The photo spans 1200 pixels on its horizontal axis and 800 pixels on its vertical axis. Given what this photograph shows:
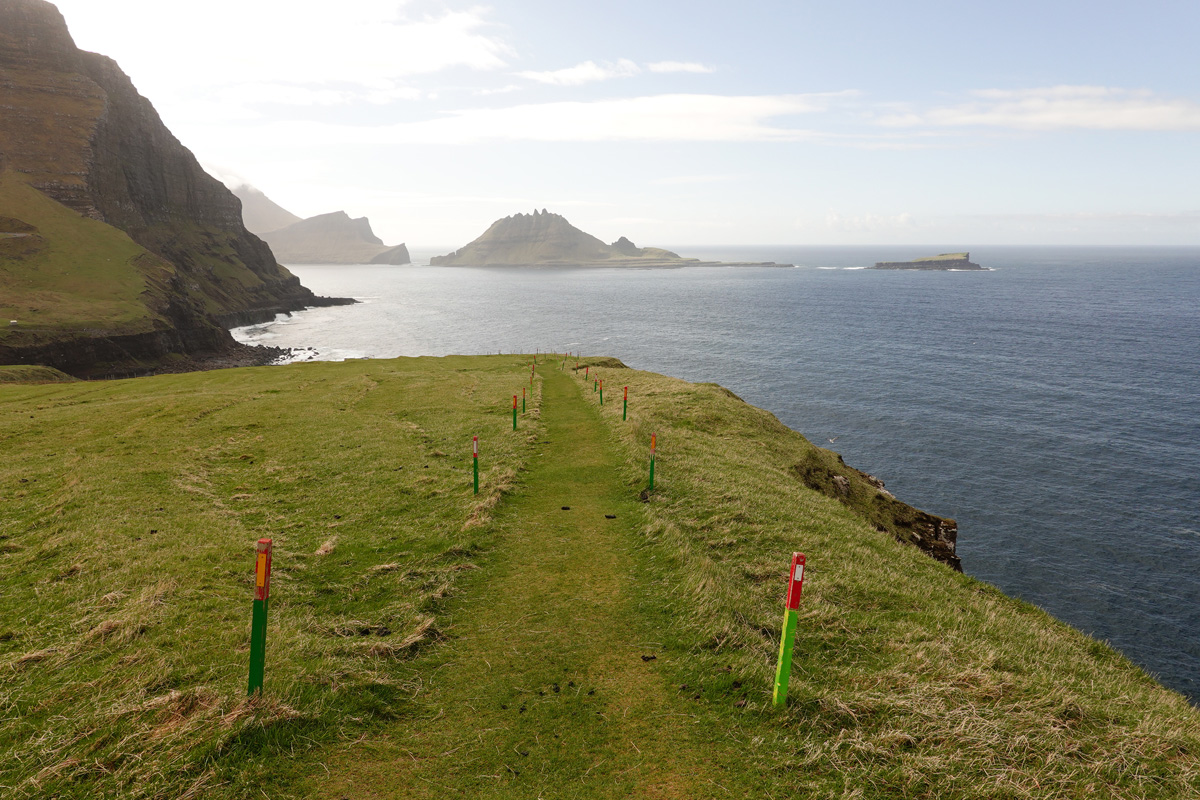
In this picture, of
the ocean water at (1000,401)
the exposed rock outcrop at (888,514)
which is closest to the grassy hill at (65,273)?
the ocean water at (1000,401)

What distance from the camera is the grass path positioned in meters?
7.40

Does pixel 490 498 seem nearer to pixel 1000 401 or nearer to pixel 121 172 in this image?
pixel 1000 401

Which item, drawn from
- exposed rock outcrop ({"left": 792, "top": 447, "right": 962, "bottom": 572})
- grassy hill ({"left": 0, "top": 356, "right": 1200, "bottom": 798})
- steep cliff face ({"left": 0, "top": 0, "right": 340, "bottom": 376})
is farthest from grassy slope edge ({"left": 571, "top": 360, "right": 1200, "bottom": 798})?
steep cliff face ({"left": 0, "top": 0, "right": 340, "bottom": 376})

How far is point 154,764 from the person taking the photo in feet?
22.1

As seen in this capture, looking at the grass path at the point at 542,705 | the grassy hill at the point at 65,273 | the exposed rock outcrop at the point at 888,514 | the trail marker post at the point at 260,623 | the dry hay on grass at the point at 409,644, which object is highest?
the grassy hill at the point at 65,273

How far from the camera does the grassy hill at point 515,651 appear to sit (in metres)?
7.43

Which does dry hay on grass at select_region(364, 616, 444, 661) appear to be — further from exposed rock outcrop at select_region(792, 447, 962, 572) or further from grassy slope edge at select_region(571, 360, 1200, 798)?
exposed rock outcrop at select_region(792, 447, 962, 572)

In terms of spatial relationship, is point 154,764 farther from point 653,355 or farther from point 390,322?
point 390,322

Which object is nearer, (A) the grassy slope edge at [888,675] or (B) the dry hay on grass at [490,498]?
(A) the grassy slope edge at [888,675]

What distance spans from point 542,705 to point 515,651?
1.63 metres

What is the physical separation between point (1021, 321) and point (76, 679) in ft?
540

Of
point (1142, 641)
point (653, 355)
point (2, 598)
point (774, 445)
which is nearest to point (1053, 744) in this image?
point (2, 598)

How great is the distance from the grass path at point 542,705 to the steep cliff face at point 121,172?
104718 mm

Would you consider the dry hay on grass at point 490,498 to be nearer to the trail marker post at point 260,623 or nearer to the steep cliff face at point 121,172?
the trail marker post at point 260,623
